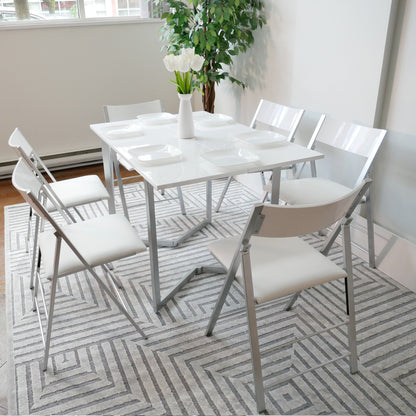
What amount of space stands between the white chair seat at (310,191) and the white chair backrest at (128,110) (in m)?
1.23

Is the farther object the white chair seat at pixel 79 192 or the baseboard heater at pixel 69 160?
the baseboard heater at pixel 69 160

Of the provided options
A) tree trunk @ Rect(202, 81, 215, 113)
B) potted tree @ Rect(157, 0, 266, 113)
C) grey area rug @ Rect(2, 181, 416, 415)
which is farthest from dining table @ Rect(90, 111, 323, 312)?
tree trunk @ Rect(202, 81, 215, 113)

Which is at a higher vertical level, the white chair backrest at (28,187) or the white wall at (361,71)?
the white wall at (361,71)

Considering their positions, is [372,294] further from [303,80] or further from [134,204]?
[134,204]

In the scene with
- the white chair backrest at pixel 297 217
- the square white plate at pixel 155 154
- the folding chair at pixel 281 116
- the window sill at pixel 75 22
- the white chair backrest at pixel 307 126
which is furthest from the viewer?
the window sill at pixel 75 22

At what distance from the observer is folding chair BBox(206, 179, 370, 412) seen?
135 centimetres

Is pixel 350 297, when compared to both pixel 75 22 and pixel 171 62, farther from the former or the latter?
pixel 75 22

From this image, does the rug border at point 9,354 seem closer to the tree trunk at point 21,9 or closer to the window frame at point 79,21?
the window frame at point 79,21

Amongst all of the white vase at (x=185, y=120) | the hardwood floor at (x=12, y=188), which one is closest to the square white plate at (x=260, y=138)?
the white vase at (x=185, y=120)

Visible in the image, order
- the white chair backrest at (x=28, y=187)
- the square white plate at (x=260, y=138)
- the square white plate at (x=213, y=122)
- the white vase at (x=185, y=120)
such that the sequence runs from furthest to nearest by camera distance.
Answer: the square white plate at (x=213, y=122) → the white vase at (x=185, y=120) → the square white plate at (x=260, y=138) → the white chair backrest at (x=28, y=187)

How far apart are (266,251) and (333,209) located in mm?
438

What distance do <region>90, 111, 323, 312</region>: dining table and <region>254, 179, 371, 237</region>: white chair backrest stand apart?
525mm

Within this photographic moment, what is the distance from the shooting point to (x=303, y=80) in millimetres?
2887

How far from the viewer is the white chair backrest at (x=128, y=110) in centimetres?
297
